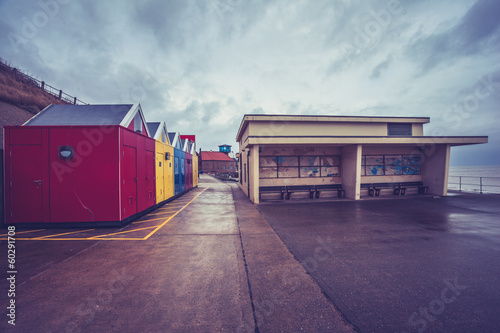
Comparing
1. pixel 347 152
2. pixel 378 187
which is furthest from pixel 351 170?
pixel 378 187

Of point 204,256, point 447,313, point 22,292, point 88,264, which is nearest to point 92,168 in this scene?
point 88,264

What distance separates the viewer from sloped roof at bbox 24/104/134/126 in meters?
8.59

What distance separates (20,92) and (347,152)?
29.4 meters

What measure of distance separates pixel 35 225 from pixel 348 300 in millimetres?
9715

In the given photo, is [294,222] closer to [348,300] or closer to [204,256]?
[204,256]

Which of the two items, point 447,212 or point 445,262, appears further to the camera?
point 447,212

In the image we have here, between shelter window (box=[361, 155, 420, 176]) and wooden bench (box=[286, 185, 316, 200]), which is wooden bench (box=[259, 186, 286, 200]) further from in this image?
shelter window (box=[361, 155, 420, 176])

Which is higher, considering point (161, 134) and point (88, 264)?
point (161, 134)

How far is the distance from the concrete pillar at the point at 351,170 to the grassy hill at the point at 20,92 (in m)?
25.6

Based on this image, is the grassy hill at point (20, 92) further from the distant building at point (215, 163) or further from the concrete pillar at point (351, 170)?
the distant building at point (215, 163)

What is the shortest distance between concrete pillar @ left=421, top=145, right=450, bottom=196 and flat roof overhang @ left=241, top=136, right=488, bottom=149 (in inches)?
31.6

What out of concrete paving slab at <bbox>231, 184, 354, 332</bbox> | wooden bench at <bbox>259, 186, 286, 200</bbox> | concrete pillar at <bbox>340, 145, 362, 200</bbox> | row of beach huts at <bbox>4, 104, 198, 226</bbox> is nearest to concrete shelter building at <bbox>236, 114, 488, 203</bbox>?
concrete pillar at <bbox>340, 145, 362, 200</bbox>

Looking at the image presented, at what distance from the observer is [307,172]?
13906mm

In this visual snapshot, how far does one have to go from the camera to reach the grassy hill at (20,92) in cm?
Result: 1798
